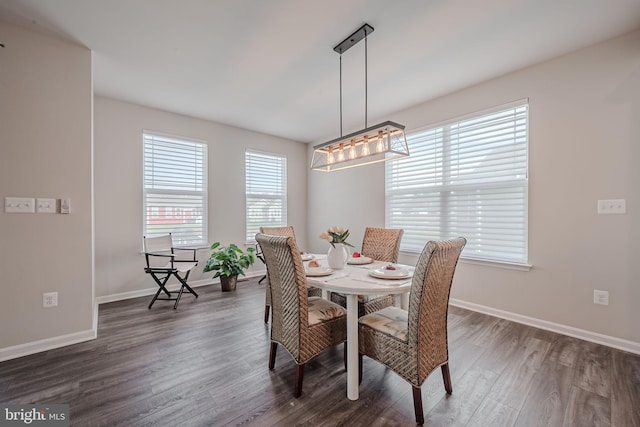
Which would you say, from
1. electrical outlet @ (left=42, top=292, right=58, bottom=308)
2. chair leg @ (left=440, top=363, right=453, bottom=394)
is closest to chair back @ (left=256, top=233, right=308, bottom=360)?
chair leg @ (left=440, top=363, right=453, bottom=394)

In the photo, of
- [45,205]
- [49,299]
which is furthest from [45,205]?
[49,299]

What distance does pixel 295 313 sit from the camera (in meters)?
1.76

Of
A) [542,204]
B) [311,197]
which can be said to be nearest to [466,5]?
[542,204]

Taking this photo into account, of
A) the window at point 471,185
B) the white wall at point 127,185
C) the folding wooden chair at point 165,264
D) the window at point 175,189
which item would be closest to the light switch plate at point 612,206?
the window at point 471,185

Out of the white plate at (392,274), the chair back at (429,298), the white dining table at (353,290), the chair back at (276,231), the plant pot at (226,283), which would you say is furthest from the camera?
the plant pot at (226,283)

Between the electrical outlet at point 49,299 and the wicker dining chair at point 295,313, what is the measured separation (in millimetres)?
2003

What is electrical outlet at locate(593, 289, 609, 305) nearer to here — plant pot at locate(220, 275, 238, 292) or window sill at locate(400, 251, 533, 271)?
window sill at locate(400, 251, 533, 271)

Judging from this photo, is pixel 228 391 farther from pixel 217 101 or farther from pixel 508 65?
pixel 508 65

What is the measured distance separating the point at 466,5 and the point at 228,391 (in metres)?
3.15

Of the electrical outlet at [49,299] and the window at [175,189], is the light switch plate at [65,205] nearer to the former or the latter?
the electrical outlet at [49,299]

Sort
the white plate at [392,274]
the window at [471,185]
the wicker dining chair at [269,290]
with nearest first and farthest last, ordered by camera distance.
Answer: the white plate at [392,274] < the wicker dining chair at [269,290] < the window at [471,185]

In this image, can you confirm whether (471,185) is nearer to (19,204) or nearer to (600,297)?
(600,297)

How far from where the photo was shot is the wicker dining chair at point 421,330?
1485mm

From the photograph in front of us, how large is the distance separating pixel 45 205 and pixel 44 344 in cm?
119
